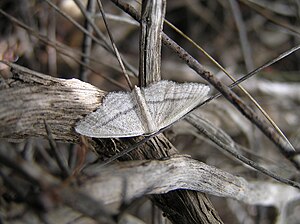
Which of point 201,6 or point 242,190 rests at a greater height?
point 201,6

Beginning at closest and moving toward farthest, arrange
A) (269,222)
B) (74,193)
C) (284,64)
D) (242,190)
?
(74,193)
(242,190)
(269,222)
(284,64)

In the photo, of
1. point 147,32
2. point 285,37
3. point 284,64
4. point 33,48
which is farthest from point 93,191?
point 285,37

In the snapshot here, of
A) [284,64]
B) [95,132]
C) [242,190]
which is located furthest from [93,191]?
[284,64]

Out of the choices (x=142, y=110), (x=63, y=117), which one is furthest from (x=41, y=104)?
(x=142, y=110)

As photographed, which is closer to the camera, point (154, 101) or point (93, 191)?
point (93, 191)

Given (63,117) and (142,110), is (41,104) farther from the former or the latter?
(142,110)

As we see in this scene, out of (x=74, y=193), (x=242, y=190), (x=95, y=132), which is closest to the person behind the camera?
(x=74, y=193)

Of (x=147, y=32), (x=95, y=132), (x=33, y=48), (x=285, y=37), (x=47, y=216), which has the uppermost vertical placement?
(x=285, y=37)

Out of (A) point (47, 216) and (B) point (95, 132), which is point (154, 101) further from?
(A) point (47, 216)
